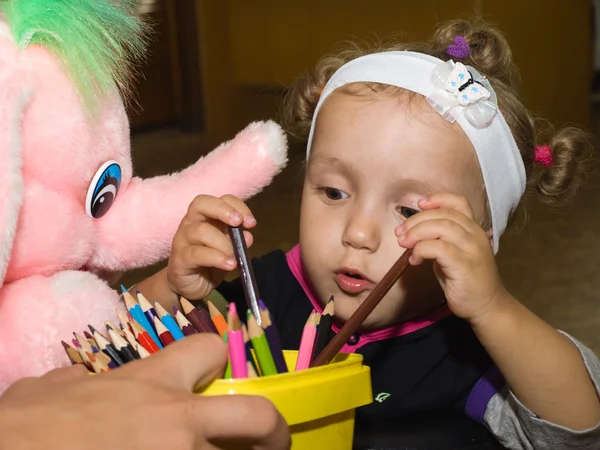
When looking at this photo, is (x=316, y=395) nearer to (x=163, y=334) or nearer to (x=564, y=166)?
(x=163, y=334)

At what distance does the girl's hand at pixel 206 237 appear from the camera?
67 cm

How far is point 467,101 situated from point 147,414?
424 mm

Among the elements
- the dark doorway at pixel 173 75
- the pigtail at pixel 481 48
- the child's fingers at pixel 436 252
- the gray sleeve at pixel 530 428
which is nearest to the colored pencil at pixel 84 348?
the child's fingers at pixel 436 252

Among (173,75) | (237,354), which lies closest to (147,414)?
(237,354)

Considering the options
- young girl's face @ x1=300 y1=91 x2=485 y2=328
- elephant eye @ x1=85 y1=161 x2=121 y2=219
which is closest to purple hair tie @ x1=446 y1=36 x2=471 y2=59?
young girl's face @ x1=300 y1=91 x2=485 y2=328

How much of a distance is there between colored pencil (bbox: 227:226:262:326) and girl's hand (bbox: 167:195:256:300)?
3cm

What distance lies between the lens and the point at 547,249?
1445mm

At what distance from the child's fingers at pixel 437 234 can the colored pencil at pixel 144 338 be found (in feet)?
0.60

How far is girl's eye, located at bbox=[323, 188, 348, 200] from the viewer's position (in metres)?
0.74

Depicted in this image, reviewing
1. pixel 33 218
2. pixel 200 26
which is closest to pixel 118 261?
pixel 33 218

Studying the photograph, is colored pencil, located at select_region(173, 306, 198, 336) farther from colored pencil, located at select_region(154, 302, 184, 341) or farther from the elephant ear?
the elephant ear

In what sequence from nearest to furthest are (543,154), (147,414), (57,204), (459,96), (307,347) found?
(147,414) < (307,347) < (57,204) < (459,96) < (543,154)

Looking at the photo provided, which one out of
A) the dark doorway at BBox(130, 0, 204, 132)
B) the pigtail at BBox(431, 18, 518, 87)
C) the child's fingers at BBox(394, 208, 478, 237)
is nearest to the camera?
the child's fingers at BBox(394, 208, 478, 237)

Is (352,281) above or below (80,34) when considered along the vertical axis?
below
